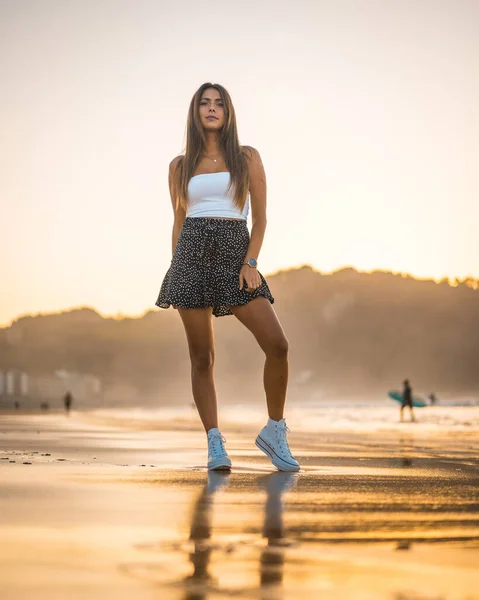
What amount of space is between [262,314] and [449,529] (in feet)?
8.72

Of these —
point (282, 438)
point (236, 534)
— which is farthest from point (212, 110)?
point (236, 534)

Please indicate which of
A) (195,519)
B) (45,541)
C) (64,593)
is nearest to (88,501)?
(195,519)

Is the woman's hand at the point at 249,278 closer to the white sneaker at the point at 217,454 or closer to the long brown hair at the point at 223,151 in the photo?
the long brown hair at the point at 223,151

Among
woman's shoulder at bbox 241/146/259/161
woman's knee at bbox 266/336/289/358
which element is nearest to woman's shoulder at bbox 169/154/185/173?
woman's shoulder at bbox 241/146/259/161

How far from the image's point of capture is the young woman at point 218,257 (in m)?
5.57

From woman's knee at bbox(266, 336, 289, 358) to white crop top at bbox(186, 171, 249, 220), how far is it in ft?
2.50

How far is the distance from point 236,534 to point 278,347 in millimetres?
2778

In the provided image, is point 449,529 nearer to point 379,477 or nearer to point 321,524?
point 321,524

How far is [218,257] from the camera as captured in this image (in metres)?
5.66

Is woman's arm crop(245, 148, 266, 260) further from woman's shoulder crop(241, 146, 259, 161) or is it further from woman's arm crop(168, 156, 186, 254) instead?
woman's arm crop(168, 156, 186, 254)

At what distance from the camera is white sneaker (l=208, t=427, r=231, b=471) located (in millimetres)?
5297

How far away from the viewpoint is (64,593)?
2035 mm

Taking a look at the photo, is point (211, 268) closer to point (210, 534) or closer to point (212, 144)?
point (212, 144)

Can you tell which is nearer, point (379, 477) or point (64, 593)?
point (64, 593)
